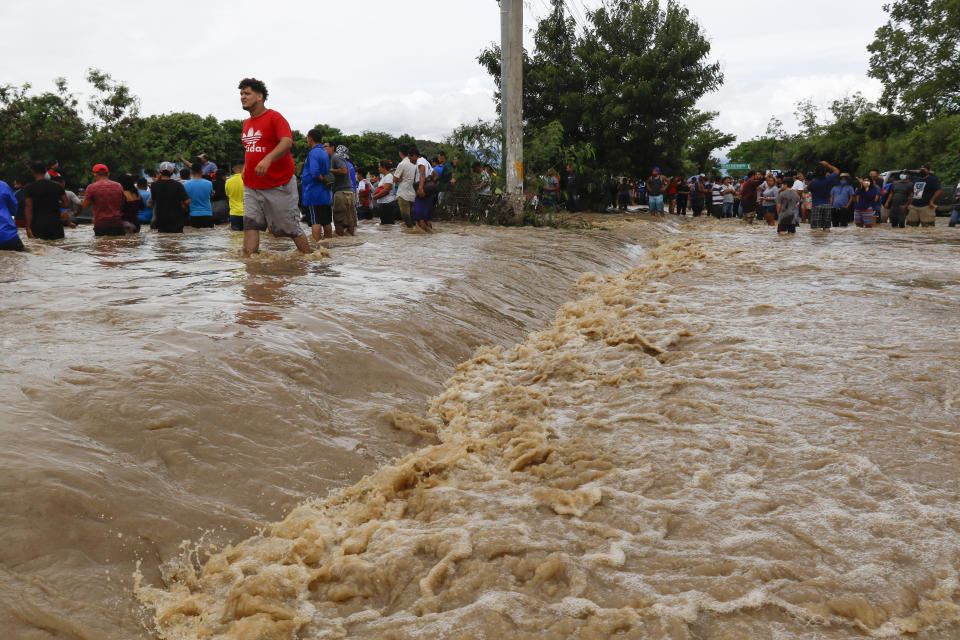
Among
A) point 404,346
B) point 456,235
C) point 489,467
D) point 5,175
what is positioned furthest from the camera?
point 5,175

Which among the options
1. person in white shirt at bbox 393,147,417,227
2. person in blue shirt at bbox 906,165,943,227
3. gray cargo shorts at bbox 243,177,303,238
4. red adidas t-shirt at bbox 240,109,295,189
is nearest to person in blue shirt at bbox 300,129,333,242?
person in white shirt at bbox 393,147,417,227

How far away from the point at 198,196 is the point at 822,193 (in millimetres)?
13161

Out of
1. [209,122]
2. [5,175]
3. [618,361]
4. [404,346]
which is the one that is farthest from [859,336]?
[209,122]

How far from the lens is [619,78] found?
70.3 feet

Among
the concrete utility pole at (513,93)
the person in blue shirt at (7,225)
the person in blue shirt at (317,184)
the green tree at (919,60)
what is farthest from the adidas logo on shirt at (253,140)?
the green tree at (919,60)

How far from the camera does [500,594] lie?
2705 mm

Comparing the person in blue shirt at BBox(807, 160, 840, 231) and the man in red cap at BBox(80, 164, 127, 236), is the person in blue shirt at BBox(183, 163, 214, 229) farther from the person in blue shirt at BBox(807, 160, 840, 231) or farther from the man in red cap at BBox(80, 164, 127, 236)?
the person in blue shirt at BBox(807, 160, 840, 231)

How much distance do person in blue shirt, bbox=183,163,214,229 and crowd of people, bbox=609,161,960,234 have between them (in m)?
12.2

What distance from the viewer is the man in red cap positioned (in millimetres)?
10719

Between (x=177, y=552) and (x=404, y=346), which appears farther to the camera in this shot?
(x=404, y=346)

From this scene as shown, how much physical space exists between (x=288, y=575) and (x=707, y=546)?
175 centimetres

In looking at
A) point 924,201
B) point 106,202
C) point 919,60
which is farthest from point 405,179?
point 919,60

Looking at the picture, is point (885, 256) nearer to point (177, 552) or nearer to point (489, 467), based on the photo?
point (489, 467)

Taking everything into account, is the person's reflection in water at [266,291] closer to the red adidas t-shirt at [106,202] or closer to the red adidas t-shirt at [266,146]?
the red adidas t-shirt at [266,146]
